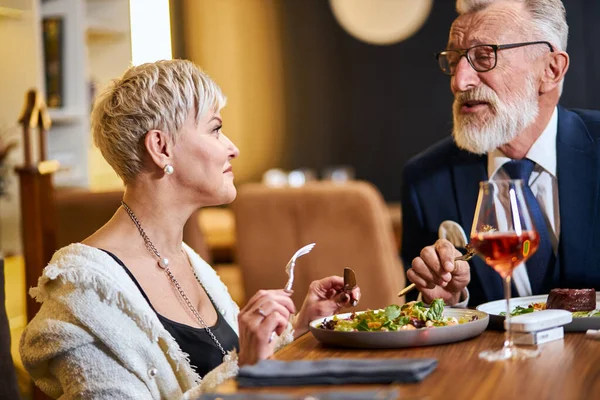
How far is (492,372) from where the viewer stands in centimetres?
115

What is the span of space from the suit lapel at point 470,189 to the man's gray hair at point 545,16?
1.09 feet

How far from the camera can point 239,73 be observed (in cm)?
737

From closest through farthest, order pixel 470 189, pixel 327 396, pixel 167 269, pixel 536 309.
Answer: pixel 327 396 < pixel 536 309 < pixel 167 269 < pixel 470 189

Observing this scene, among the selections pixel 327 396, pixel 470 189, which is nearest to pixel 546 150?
pixel 470 189

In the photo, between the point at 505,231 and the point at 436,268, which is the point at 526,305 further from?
the point at 505,231

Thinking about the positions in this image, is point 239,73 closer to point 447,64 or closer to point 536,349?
point 447,64

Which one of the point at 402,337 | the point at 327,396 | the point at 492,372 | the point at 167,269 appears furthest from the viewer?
the point at 167,269

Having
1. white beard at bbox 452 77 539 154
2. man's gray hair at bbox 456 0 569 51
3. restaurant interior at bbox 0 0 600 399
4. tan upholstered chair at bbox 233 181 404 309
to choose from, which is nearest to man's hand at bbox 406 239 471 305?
white beard at bbox 452 77 539 154

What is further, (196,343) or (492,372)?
(196,343)

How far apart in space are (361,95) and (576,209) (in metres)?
5.14

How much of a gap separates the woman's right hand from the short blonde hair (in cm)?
55

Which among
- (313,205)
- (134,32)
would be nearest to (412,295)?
(313,205)

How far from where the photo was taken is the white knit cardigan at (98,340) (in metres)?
1.58

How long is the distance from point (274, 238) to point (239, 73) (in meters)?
4.06
